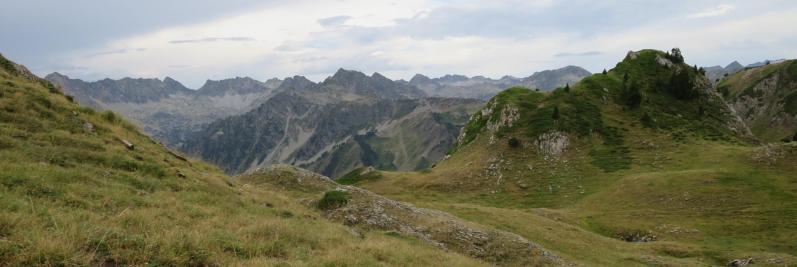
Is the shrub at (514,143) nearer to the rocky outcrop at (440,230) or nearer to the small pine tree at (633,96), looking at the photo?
the small pine tree at (633,96)

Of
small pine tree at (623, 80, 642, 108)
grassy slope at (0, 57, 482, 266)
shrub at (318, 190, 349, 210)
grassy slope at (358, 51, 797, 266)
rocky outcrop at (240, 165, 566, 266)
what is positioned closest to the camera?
grassy slope at (0, 57, 482, 266)

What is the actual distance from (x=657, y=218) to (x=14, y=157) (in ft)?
160

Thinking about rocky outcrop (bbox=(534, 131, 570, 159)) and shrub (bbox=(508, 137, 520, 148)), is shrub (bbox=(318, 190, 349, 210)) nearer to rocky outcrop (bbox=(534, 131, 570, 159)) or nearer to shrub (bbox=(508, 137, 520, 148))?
shrub (bbox=(508, 137, 520, 148))

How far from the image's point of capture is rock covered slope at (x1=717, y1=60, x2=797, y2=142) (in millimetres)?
114938

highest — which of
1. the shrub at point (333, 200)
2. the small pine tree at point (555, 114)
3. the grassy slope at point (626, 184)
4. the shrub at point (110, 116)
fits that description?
the shrub at point (110, 116)

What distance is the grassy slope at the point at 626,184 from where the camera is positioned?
36.5 m

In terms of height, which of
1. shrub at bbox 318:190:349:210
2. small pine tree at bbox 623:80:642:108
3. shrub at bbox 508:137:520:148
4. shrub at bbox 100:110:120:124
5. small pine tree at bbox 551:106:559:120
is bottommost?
shrub at bbox 508:137:520:148

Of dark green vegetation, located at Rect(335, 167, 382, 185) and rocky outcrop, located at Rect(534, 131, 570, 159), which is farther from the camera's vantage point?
rocky outcrop, located at Rect(534, 131, 570, 159)

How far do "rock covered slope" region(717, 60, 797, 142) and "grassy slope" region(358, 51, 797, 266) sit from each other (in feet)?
149

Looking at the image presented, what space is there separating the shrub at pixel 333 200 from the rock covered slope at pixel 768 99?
12149 cm

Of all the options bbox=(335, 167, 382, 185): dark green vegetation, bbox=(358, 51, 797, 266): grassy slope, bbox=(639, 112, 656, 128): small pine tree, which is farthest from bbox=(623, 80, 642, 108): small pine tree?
bbox=(335, 167, 382, 185): dark green vegetation

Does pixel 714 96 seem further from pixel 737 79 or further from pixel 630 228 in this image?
pixel 737 79

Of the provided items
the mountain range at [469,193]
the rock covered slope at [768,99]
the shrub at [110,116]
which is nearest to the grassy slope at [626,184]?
the mountain range at [469,193]

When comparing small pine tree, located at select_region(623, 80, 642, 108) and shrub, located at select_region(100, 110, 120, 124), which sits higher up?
shrub, located at select_region(100, 110, 120, 124)
